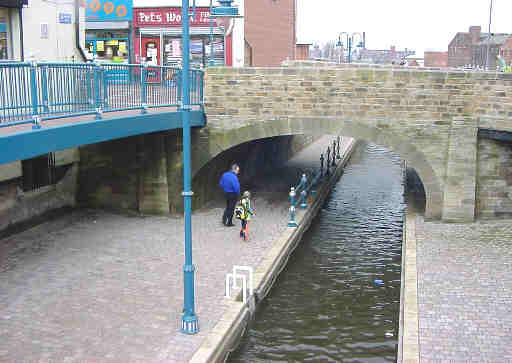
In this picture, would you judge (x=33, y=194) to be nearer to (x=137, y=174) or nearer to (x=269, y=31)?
(x=137, y=174)

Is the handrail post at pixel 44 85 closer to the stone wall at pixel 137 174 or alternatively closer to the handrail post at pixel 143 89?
the handrail post at pixel 143 89

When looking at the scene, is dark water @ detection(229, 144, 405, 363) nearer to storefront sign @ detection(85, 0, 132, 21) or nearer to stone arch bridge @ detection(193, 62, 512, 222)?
stone arch bridge @ detection(193, 62, 512, 222)

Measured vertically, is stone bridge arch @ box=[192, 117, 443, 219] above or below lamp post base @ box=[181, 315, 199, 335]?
above

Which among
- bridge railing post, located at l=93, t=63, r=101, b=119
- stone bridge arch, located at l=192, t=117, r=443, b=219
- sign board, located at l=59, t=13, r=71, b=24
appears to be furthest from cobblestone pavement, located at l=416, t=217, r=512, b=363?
sign board, located at l=59, t=13, r=71, b=24

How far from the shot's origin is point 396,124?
1495 cm

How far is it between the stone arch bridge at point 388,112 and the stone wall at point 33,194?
10.5 feet

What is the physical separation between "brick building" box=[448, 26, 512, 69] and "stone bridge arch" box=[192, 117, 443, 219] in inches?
1791

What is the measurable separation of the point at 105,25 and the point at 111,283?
51.4ft

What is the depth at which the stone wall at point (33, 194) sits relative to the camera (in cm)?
1286

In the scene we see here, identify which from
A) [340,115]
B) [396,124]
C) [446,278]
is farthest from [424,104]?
[446,278]

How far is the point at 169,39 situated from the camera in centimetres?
2347

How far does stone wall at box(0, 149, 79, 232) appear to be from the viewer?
12859 millimetres

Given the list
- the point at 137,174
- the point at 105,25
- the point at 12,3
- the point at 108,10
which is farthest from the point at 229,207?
the point at 108,10

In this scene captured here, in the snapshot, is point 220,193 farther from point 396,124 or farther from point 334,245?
point 396,124
